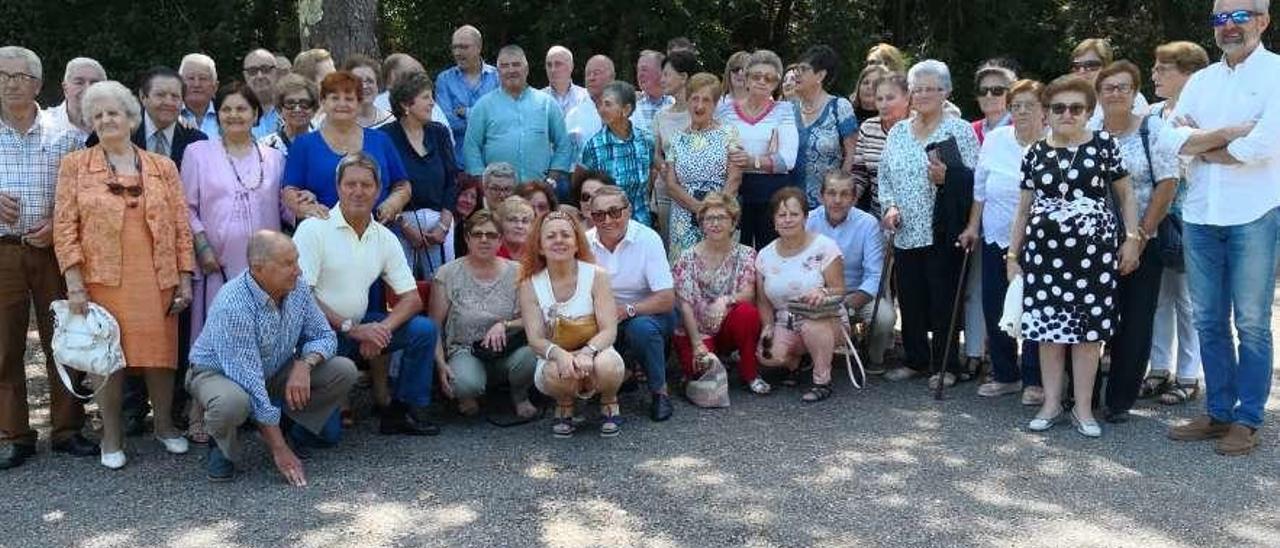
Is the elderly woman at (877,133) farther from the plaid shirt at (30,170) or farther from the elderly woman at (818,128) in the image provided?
the plaid shirt at (30,170)

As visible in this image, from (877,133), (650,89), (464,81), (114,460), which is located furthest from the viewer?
(464,81)

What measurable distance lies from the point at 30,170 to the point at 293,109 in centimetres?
122

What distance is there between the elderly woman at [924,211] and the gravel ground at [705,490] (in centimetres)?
73

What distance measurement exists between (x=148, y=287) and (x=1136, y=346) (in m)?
4.27

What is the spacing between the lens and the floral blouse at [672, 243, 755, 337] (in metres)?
6.34

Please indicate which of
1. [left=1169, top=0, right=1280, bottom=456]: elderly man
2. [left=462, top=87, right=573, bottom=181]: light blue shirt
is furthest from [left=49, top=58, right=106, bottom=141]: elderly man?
[left=1169, top=0, right=1280, bottom=456]: elderly man

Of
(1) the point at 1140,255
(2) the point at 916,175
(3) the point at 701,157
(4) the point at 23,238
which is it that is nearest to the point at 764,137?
(3) the point at 701,157

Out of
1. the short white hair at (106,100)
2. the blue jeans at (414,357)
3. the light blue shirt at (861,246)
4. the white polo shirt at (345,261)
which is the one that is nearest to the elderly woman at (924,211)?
the light blue shirt at (861,246)

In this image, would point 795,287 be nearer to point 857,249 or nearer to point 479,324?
point 857,249

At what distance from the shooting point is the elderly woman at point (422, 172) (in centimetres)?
612

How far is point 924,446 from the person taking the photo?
529 centimetres

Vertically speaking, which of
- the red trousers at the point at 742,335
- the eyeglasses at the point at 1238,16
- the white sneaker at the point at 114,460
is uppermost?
the eyeglasses at the point at 1238,16

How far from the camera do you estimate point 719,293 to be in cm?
638

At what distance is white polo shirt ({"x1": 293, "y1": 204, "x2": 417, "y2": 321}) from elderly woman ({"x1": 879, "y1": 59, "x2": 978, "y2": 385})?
8.31ft
